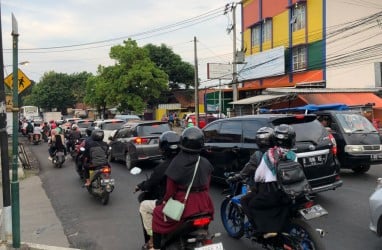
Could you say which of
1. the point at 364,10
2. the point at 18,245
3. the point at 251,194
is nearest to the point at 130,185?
the point at 18,245

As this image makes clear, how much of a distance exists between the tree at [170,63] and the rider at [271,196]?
163ft

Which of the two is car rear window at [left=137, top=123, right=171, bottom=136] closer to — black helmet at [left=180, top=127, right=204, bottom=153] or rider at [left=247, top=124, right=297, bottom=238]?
rider at [left=247, top=124, right=297, bottom=238]

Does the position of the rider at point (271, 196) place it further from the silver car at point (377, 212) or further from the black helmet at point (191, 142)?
the silver car at point (377, 212)

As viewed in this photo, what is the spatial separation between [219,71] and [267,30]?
19.4ft

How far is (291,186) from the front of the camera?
436cm

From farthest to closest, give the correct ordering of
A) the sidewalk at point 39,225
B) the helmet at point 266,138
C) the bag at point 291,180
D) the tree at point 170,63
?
the tree at point 170,63
the sidewalk at point 39,225
the helmet at point 266,138
the bag at point 291,180

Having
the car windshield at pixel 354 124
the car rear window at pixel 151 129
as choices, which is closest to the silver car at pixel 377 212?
the car windshield at pixel 354 124

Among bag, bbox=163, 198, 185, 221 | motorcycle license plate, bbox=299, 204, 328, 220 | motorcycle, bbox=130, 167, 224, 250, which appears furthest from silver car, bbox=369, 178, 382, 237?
bag, bbox=163, 198, 185, 221

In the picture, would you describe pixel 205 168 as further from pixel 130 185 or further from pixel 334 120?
pixel 334 120

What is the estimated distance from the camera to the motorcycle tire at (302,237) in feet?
14.3

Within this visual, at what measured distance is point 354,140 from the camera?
35.9 feet

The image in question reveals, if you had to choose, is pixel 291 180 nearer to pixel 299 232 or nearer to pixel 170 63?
pixel 299 232

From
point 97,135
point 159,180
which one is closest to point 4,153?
point 159,180

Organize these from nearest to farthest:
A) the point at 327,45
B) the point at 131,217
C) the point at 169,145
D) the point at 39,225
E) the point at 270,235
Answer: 1. the point at 169,145
2. the point at 270,235
3. the point at 39,225
4. the point at 131,217
5. the point at 327,45
